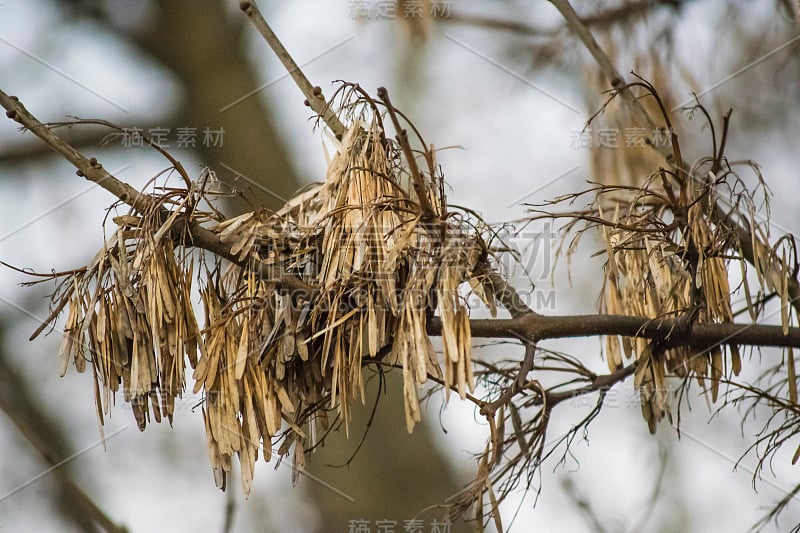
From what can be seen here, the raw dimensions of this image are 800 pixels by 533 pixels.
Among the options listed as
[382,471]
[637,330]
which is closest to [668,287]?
[637,330]

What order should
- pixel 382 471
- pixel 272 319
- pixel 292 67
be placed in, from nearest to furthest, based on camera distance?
1. pixel 272 319
2. pixel 292 67
3. pixel 382 471

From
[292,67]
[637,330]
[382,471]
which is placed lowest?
[382,471]

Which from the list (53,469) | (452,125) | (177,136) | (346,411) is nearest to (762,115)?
(452,125)

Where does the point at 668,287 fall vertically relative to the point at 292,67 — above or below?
below

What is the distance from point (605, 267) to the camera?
775 mm

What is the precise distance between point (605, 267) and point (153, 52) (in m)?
1.00

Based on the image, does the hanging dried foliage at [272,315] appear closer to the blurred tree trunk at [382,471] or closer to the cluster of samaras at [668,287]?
the cluster of samaras at [668,287]

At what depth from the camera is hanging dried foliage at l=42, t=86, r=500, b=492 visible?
55cm

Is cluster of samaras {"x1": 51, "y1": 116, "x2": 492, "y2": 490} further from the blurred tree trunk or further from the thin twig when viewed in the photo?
the blurred tree trunk

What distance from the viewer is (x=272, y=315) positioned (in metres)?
0.57

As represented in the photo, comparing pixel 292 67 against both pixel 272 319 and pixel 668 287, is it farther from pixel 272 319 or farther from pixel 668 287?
pixel 668 287

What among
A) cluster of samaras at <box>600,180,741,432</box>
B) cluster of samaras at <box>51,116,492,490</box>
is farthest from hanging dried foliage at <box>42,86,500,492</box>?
cluster of samaras at <box>600,180,741,432</box>

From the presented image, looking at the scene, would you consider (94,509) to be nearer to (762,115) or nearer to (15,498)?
(15,498)

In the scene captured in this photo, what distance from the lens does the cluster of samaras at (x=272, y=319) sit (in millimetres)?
553
